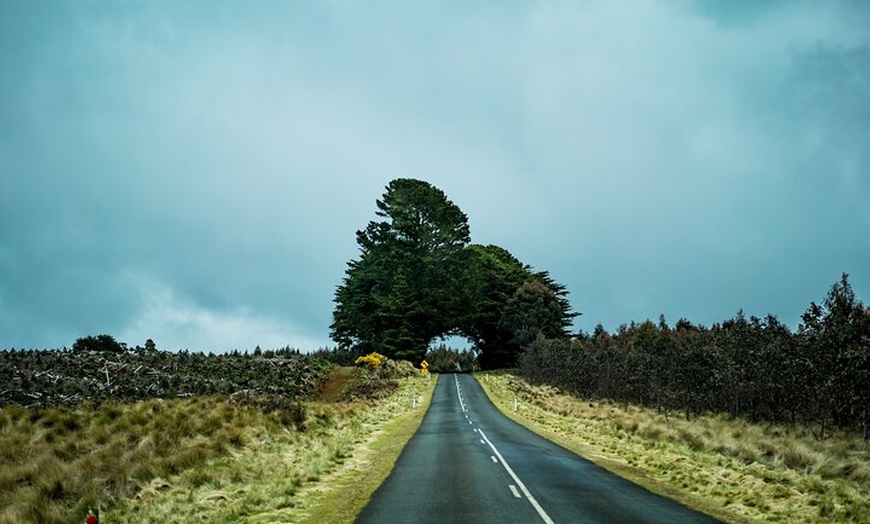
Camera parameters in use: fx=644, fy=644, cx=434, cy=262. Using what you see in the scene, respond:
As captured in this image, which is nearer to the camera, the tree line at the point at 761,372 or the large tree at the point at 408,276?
the tree line at the point at 761,372

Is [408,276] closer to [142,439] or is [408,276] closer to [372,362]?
[372,362]

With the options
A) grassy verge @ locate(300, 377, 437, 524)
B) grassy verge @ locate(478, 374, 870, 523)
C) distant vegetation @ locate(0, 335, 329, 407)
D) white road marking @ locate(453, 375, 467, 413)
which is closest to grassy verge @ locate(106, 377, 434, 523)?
grassy verge @ locate(300, 377, 437, 524)

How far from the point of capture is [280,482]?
1620 cm

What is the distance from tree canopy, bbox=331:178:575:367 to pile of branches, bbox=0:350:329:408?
22.3 meters

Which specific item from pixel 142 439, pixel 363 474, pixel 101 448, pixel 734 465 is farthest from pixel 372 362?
pixel 734 465

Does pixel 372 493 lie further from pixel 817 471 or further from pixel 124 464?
pixel 817 471

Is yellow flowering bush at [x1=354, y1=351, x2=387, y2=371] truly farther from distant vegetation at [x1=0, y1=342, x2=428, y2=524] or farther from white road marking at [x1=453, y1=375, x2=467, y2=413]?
distant vegetation at [x1=0, y1=342, x2=428, y2=524]

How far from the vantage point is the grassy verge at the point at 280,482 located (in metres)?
13.3

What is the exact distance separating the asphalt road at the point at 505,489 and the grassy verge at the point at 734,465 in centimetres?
115

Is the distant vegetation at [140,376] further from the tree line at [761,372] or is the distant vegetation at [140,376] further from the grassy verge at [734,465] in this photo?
the tree line at [761,372]

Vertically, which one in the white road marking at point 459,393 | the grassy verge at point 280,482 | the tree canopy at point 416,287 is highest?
the tree canopy at point 416,287

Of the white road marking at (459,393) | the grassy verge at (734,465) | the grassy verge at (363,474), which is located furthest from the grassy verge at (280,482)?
the white road marking at (459,393)

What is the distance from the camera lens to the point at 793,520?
42.2 feet

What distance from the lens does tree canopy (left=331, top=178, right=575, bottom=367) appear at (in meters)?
83.2
